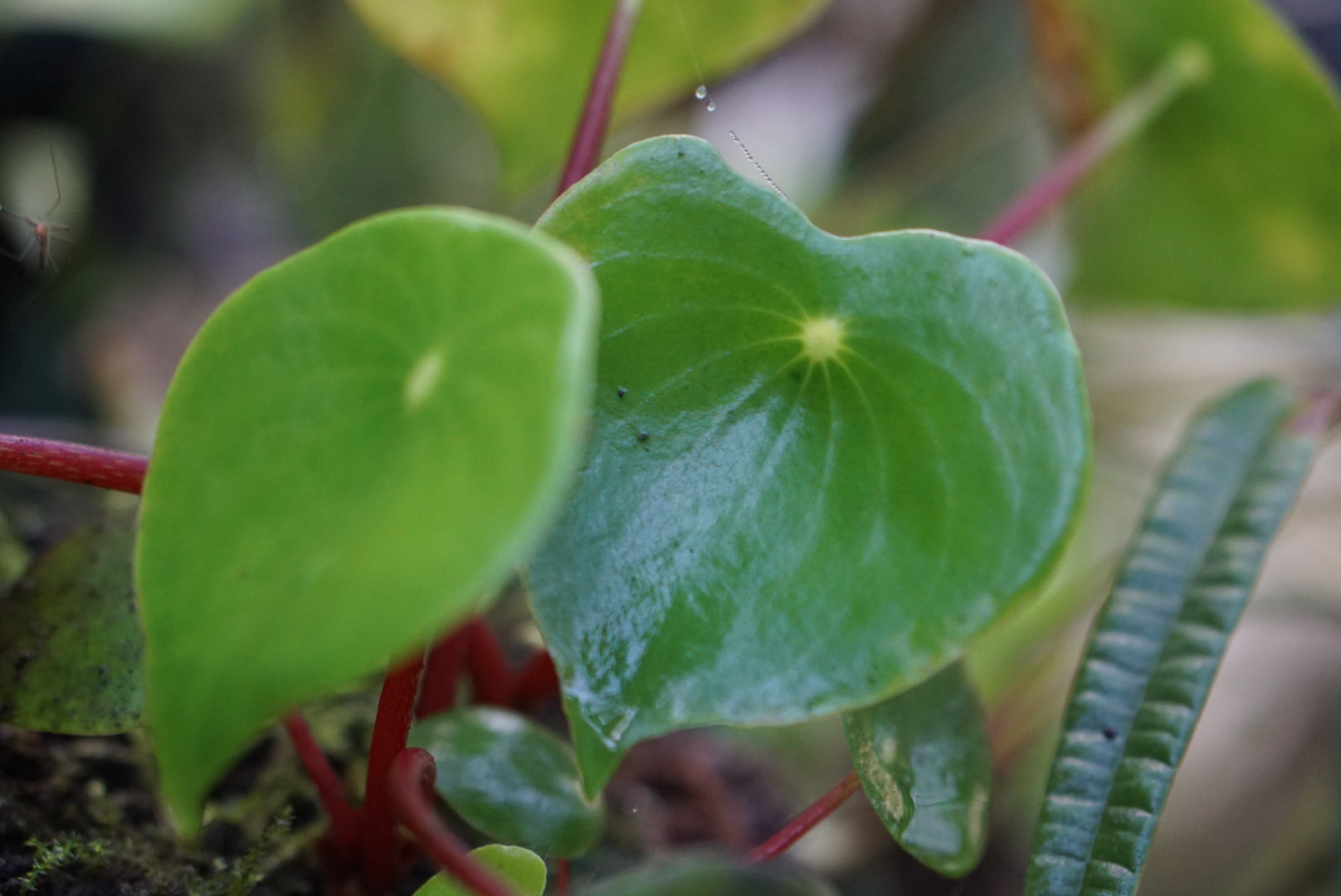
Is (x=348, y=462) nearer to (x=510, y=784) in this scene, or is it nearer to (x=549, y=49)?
(x=510, y=784)

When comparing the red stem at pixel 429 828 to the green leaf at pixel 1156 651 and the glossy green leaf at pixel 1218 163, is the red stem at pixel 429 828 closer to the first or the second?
the green leaf at pixel 1156 651

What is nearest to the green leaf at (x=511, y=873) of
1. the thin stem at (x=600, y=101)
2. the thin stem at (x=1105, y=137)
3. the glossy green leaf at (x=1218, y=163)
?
the thin stem at (x=600, y=101)

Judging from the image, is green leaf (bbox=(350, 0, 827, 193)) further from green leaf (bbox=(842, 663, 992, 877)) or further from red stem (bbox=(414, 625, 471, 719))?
green leaf (bbox=(842, 663, 992, 877))

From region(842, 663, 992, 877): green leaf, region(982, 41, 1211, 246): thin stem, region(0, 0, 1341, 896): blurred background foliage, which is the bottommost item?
region(0, 0, 1341, 896): blurred background foliage

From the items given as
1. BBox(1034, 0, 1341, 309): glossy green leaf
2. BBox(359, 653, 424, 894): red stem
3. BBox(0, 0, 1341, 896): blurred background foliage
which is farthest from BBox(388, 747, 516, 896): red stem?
BBox(1034, 0, 1341, 309): glossy green leaf

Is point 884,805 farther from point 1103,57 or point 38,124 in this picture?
point 38,124
